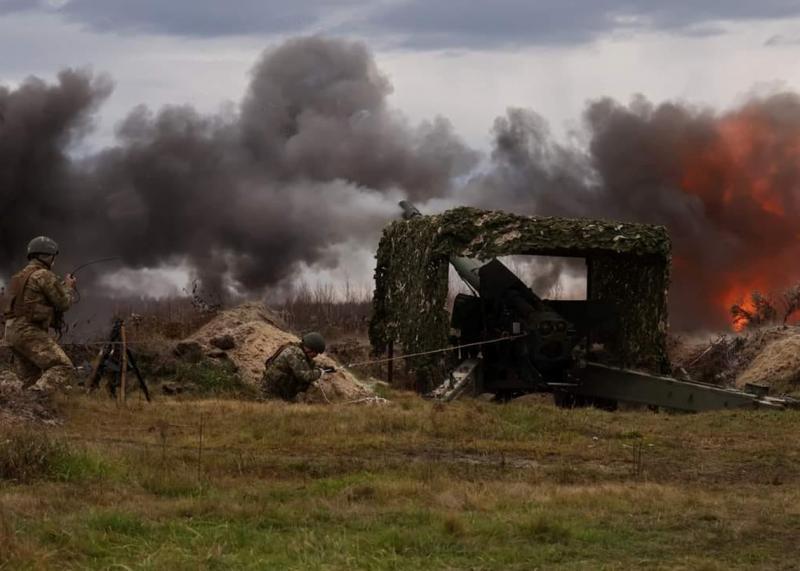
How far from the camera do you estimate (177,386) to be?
1934 cm

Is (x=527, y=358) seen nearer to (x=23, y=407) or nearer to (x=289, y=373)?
(x=289, y=373)

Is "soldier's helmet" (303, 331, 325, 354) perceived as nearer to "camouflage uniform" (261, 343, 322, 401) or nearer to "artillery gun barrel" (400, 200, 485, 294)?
"camouflage uniform" (261, 343, 322, 401)

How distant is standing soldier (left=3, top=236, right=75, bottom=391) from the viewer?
639 inches

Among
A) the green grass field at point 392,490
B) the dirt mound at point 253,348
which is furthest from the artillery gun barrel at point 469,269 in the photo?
the green grass field at point 392,490

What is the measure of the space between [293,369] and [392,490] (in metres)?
7.36

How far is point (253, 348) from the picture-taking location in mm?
21281

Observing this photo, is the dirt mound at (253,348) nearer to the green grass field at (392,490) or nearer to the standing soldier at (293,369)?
the standing soldier at (293,369)

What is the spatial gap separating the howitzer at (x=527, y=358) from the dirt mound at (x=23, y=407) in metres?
6.23

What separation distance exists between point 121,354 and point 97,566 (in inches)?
403

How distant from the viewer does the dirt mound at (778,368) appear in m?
22.1

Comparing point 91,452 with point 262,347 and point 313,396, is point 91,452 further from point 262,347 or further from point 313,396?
point 262,347

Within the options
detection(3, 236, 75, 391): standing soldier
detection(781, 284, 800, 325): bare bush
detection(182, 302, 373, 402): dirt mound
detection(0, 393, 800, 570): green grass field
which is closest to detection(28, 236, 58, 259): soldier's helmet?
detection(3, 236, 75, 391): standing soldier

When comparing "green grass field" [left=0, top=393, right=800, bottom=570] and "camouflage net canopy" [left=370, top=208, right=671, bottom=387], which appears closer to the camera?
"green grass field" [left=0, top=393, right=800, bottom=570]

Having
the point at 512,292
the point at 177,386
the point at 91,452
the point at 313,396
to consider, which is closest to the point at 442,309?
the point at 512,292
